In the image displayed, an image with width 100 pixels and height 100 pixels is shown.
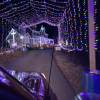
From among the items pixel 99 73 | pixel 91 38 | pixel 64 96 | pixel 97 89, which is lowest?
pixel 64 96

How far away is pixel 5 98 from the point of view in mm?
866

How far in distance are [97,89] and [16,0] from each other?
30.8ft

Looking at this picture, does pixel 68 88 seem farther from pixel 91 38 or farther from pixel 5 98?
pixel 5 98

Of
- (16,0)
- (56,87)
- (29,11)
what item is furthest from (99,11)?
(29,11)

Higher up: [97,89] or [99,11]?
[99,11]

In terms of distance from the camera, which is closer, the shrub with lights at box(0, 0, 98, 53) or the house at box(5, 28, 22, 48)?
the shrub with lights at box(0, 0, 98, 53)

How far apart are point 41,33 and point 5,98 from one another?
3317cm

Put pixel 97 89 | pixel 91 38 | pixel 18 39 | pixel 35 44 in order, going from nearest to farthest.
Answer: pixel 97 89, pixel 91 38, pixel 18 39, pixel 35 44

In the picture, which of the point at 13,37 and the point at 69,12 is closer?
the point at 69,12

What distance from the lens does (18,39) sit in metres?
18.9

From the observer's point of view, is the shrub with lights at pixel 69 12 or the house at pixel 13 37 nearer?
the shrub with lights at pixel 69 12

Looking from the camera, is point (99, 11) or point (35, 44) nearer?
point (99, 11)

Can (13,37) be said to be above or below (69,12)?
below

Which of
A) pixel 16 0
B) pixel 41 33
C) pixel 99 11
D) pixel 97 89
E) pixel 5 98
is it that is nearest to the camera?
pixel 5 98
